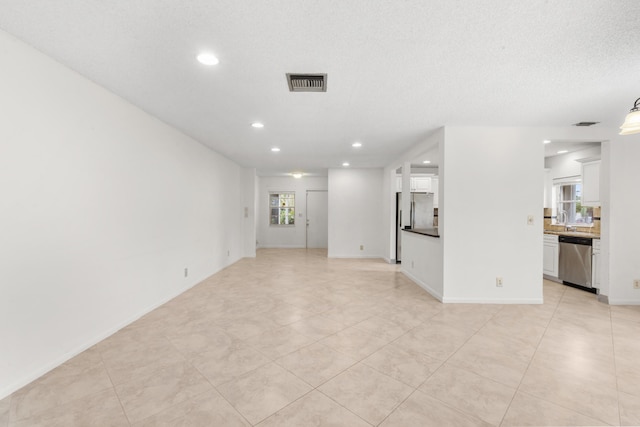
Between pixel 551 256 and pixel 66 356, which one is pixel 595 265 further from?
pixel 66 356

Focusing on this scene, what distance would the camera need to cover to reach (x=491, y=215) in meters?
3.74

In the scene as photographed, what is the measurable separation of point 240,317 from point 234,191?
4.04m

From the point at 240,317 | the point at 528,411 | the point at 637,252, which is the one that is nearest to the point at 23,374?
the point at 240,317

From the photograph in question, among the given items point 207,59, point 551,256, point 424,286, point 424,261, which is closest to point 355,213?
point 424,261

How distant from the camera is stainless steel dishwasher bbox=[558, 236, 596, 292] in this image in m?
4.29

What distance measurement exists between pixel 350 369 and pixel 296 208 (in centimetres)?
751

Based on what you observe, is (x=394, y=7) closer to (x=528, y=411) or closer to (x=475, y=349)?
(x=528, y=411)

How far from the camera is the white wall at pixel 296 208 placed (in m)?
9.39

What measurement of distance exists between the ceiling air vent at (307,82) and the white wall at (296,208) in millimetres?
6775

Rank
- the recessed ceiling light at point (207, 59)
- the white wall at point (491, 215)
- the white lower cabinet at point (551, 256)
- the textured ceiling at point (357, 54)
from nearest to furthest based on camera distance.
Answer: the textured ceiling at point (357, 54)
the recessed ceiling light at point (207, 59)
the white wall at point (491, 215)
the white lower cabinet at point (551, 256)

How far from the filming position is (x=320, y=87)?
2.53 m

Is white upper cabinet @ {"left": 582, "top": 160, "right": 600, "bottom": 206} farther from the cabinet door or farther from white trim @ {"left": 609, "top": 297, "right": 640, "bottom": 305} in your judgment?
white trim @ {"left": 609, "top": 297, "right": 640, "bottom": 305}

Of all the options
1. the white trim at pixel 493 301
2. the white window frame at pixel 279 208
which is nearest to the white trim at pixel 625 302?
the white trim at pixel 493 301

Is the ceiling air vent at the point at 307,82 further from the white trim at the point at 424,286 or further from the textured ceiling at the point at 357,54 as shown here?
the white trim at the point at 424,286
